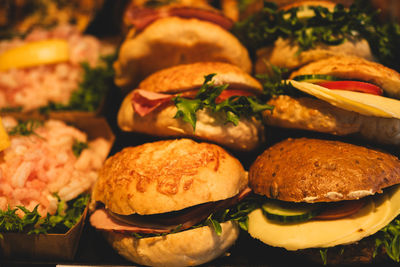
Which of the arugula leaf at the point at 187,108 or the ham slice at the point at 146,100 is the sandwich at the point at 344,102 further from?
the ham slice at the point at 146,100

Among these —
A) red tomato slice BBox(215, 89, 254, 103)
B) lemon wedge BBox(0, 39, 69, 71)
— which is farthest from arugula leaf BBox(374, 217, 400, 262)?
lemon wedge BBox(0, 39, 69, 71)

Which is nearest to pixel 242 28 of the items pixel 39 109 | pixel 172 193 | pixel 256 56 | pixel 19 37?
pixel 256 56

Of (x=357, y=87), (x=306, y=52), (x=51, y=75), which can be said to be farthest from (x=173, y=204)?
(x=51, y=75)

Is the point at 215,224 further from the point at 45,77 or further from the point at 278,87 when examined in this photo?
the point at 45,77

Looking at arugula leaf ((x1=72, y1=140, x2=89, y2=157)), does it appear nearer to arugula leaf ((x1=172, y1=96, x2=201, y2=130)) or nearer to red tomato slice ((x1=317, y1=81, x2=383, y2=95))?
arugula leaf ((x1=172, y1=96, x2=201, y2=130))

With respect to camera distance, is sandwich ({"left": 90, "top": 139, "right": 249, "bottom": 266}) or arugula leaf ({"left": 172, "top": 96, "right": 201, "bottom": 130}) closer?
sandwich ({"left": 90, "top": 139, "right": 249, "bottom": 266})
